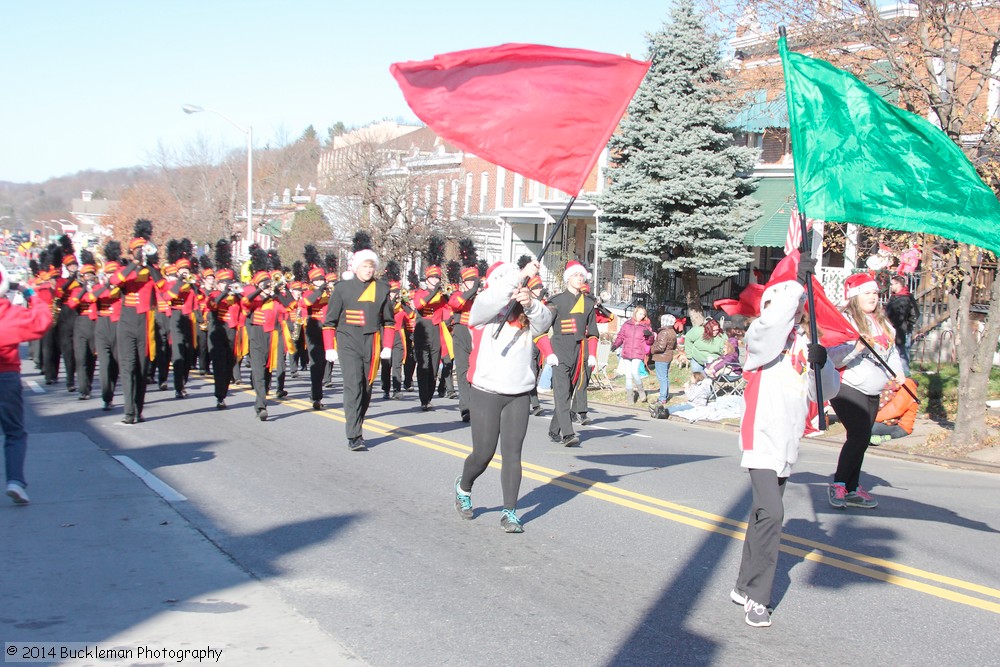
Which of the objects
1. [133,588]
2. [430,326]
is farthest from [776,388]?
[430,326]

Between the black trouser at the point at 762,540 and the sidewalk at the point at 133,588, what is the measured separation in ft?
7.29

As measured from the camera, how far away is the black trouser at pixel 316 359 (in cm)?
1520

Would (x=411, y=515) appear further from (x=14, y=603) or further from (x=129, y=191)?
(x=129, y=191)

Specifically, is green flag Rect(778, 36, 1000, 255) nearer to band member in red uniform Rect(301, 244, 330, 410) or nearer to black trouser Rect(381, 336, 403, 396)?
band member in red uniform Rect(301, 244, 330, 410)

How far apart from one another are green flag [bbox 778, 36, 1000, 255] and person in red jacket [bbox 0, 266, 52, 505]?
5.64 metres

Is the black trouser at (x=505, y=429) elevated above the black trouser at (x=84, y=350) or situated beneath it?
elevated above

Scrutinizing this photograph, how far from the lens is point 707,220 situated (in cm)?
2583

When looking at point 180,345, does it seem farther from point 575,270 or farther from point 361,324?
point 575,270

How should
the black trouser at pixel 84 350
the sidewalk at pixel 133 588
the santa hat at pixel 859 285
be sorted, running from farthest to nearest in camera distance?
the black trouser at pixel 84 350, the santa hat at pixel 859 285, the sidewalk at pixel 133 588

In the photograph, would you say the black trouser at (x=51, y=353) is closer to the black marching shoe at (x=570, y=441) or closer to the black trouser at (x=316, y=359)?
the black trouser at (x=316, y=359)

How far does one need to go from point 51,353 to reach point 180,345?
3.37 meters

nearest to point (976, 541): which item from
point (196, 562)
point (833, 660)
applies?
point (833, 660)

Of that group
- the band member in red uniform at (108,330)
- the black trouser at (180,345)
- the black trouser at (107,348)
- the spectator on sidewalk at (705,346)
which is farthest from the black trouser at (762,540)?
the black trouser at (180,345)

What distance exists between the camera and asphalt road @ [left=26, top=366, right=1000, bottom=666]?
5.30 m
